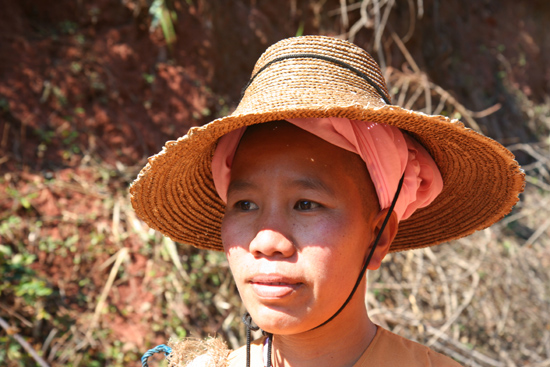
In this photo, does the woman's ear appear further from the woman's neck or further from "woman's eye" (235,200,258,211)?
"woman's eye" (235,200,258,211)

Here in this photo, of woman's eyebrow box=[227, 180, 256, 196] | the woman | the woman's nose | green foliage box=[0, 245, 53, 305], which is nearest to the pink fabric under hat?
the woman

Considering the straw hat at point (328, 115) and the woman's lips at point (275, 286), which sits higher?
the straw hat at point (328, 115)

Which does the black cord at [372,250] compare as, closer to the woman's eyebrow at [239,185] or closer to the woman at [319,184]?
the woman at [319,184]

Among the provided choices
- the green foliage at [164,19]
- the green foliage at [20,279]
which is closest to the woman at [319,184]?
the green foliage at [20,279]

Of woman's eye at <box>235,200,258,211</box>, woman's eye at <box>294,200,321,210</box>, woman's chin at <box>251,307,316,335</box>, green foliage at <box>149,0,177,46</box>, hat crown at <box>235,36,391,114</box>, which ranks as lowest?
woman's chin at <box>251,307,316,335</box>

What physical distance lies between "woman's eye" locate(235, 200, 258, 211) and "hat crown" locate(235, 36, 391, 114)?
0.28m

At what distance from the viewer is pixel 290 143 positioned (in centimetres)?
159

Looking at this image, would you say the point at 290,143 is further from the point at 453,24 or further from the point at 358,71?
the point at 453,24

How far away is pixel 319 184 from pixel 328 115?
20 centimetres

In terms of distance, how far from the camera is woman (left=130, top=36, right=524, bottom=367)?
1.47m

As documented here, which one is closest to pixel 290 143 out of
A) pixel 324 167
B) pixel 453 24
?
pixel 324 167

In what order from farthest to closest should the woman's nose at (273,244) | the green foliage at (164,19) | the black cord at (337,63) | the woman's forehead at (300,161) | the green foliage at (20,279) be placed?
1. the green foliage at (164,19)
2. the green foliage at (20,279)
3. the black cord at (337,63)
4. the woman's forehead at (300,161)
5. the woman's nose at (273,244)

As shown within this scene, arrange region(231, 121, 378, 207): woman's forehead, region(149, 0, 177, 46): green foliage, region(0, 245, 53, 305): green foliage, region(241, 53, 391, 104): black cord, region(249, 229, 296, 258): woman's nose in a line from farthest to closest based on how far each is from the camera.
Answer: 1. region(149, 0, 177, 46): green foliage
2. region(0, 245, 53, 305): green foliage
3. region(241, 53, 391, 104): black cord
4. region(231, 121, 378, 207): woman's forehead
5. region(249, 229, 296, 258): woman's nose

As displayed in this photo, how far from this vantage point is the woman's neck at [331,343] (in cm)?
163
